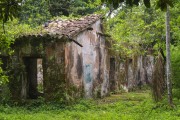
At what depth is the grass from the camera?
1003cm

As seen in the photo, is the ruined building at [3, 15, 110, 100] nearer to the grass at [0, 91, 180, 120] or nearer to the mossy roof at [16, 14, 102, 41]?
the mossy roof at [16, 14, 102, 41]

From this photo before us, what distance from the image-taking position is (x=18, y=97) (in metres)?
13.0

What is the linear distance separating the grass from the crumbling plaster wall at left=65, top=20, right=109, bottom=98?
1334 millimetres

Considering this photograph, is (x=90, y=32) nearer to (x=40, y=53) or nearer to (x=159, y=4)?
(x=40, y=53)

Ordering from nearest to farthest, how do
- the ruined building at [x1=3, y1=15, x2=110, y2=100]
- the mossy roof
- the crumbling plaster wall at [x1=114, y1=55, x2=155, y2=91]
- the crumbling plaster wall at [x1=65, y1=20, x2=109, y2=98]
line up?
the mossy roof → the ruined building at [x1=3, y1=15, x2=110, y2=100] → the crumbling plaster wall at [x1=65, y1=20, x2=109, y2=98] → the crumbling plaster wall at [x1=114, y1=55, x2=155, y2=91]

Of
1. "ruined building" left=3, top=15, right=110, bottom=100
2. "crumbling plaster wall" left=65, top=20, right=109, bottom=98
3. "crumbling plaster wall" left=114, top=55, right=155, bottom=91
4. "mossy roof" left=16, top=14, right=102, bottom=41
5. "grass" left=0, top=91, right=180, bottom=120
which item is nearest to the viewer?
"grass" left=0, top=91, right=180, bottom=120

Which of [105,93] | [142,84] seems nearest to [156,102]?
[105,93]

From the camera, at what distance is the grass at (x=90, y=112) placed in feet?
32.9

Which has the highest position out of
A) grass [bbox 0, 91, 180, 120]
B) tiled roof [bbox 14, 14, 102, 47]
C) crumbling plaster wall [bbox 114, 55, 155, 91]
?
tiled roof [bbox 14, 14, 102, 47]

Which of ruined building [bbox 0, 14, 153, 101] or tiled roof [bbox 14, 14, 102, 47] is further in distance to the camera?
ruined building [bbox 0, 14, 153, 101]

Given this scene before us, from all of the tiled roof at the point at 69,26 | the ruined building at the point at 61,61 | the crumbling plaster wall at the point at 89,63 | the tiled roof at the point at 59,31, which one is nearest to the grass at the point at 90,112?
the ruined building at the point at 61,61

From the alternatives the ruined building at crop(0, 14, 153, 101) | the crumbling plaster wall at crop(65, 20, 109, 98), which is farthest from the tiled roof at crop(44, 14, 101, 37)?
the crumbling plaster wall at crop(65, 20, 109, 98)

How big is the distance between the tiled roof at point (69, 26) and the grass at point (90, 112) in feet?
8.89

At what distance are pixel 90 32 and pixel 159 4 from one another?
11574mm
